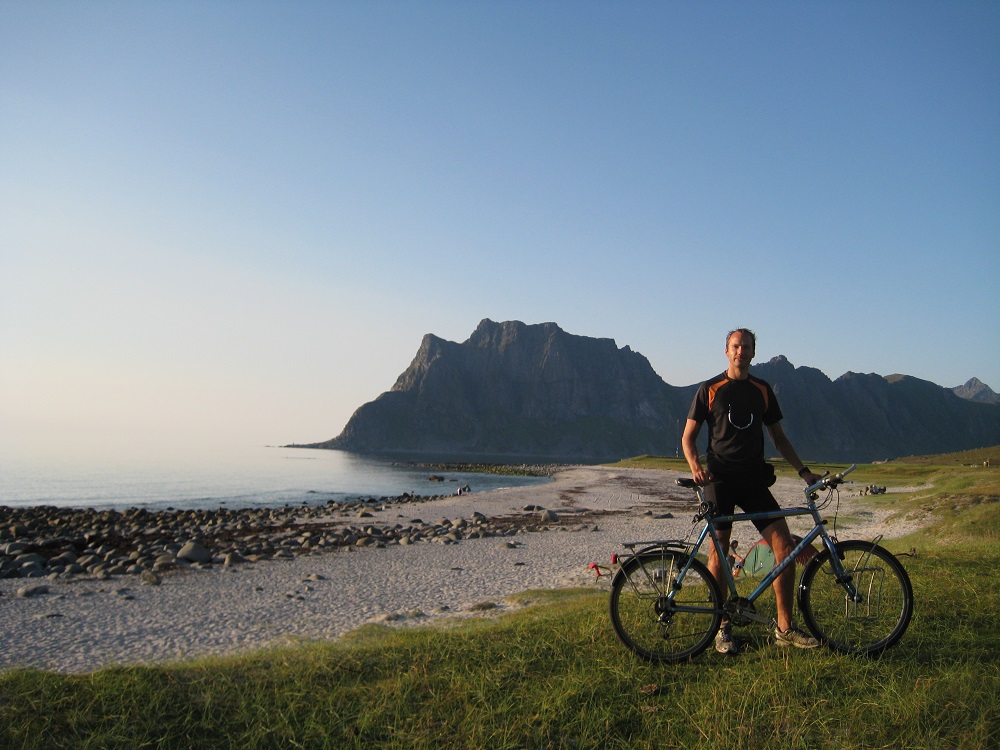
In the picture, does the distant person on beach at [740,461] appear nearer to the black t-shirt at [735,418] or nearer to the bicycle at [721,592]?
the black t-shirt at [735,418]

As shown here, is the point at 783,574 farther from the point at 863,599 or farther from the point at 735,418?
the point at 735,418

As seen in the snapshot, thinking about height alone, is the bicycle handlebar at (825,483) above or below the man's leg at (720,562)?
above

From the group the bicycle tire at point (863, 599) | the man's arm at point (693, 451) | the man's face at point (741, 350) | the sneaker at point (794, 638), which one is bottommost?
the sneaker at point (794, 638)

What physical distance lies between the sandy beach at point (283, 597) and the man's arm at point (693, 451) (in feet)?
22.4

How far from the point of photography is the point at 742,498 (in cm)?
595

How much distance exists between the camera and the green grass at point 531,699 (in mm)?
4230

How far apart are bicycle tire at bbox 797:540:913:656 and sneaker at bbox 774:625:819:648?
84 millimetres

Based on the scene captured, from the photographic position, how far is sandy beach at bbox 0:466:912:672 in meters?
10.5

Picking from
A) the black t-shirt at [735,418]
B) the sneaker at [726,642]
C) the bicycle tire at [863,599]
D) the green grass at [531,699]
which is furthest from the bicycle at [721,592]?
the black t-shirt at [735,418]

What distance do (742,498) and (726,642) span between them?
139cm

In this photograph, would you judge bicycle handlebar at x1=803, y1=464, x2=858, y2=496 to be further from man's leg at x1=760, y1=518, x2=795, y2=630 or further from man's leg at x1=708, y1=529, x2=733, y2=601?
man's leg at x1=708, y1=529, x2=733, y2=601

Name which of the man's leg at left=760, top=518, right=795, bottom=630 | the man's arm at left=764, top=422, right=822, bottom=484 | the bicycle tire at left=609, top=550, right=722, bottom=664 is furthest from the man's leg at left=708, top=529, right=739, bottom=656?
the man's arm at left=764, top=422, right=822, bottom=484

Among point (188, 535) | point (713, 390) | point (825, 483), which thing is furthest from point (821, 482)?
point (188, 535)

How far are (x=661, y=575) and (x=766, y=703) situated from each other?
143cm
